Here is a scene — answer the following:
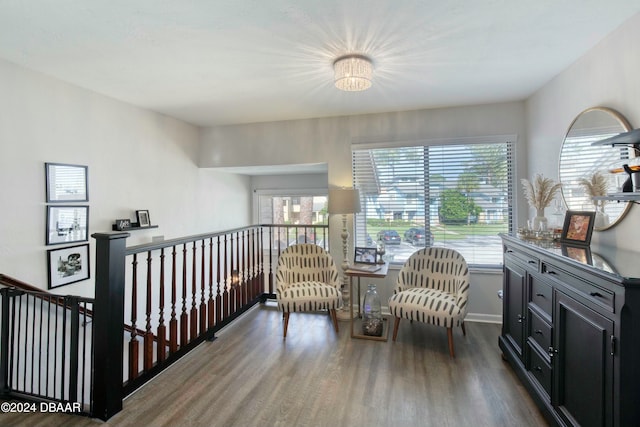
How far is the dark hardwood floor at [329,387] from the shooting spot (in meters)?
1.92

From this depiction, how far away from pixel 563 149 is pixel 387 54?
1.61m

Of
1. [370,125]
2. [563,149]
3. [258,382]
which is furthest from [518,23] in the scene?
[258,382]

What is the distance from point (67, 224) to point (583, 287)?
3.66 m

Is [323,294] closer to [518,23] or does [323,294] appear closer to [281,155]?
[281,155]

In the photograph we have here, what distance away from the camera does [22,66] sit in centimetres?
242

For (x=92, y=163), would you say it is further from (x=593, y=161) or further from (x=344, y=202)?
(x=593, y=161)

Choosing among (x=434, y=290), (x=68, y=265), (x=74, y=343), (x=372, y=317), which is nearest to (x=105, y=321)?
(x=74, y=343)

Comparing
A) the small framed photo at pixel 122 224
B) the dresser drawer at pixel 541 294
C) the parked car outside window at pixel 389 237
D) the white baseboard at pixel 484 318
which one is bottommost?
the white baseboard at pixel 484 318

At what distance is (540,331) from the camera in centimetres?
190

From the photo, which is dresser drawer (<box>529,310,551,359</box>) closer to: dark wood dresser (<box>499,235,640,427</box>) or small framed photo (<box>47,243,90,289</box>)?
dark wood dresser (<box>499,235,640,427</box>)

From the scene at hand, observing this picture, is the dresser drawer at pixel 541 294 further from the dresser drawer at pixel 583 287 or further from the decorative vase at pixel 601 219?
the decorative vase at pixel 601 219

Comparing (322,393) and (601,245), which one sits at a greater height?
(601,245)

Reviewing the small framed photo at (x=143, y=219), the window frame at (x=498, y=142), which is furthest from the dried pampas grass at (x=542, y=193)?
the small framed photo at (x=143, y=219)

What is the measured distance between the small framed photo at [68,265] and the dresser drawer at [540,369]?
363 centimetres
